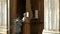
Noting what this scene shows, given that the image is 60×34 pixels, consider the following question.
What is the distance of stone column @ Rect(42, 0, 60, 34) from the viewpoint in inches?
183

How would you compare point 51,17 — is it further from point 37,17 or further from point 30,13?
point 30,13

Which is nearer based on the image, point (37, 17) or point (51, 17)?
point (51, 17)

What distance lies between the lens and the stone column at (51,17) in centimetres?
466

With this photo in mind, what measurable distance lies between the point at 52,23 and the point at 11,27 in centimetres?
129

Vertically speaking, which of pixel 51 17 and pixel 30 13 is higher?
pixel 30 13

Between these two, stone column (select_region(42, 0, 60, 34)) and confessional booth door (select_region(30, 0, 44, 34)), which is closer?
stone column (select_region(42, 0, 60, 34))

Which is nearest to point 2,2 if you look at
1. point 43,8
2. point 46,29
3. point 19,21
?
point 19,21

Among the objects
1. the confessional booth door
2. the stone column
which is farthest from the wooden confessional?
the stone column

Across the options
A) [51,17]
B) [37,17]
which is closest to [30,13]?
[37,17]

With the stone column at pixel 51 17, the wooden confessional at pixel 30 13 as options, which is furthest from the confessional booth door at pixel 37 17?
the stone column at pixel 51 17

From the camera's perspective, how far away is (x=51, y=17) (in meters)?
4.74

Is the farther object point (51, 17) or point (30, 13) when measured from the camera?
point (30, 13)

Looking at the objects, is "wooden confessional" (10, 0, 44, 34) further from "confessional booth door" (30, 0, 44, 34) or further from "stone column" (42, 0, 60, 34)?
"stone column" (42, 0, 60, 34)

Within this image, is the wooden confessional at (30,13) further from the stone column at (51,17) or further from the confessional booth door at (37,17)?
the stone column at (51,17)
